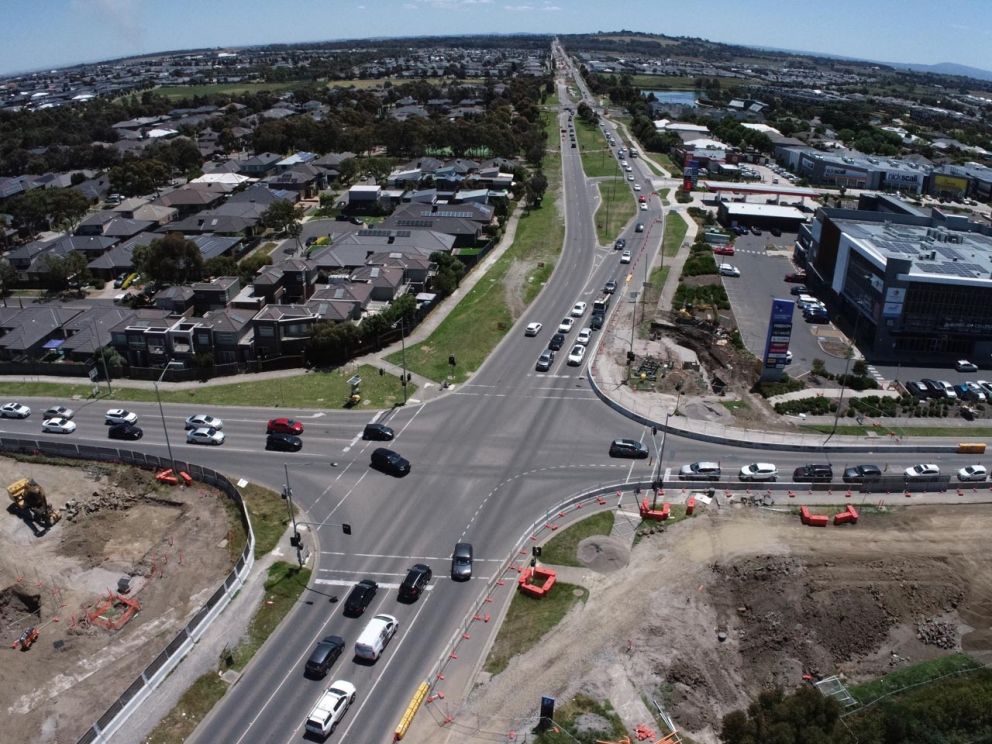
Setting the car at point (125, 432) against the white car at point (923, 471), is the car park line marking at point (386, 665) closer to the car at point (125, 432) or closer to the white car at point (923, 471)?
the car at point (125, 432)

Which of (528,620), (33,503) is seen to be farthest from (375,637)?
(33,503)

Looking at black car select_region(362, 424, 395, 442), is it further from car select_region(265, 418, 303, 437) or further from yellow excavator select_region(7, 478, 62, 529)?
yellow excavator select_region(7, 478, 62, 529)

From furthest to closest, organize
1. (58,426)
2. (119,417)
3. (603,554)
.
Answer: (119,417), (58,426), (603,554)

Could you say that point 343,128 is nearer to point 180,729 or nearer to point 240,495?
point 240,495

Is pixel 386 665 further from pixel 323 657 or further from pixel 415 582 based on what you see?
pixel 415 582

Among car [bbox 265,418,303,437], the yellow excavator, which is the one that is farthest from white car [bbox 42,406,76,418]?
car [bbox 265,418,303,437]

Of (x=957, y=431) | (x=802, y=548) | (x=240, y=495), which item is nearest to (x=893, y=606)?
(x=802, y=548)

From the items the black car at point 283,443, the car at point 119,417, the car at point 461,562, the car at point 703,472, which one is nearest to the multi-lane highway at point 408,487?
→ the car at point 461,562
